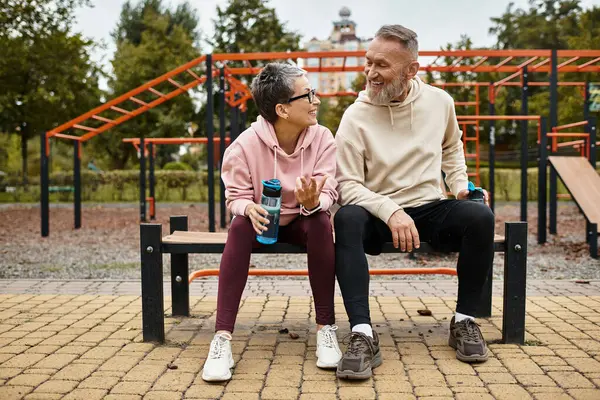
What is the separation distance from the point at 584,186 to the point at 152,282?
599cm

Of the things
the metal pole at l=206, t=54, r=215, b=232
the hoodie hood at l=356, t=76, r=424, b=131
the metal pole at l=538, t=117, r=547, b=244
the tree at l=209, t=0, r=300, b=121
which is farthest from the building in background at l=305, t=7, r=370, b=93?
the hoodie hood at l=356, t=76, r=424, b=131

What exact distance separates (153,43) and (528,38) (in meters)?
20.1

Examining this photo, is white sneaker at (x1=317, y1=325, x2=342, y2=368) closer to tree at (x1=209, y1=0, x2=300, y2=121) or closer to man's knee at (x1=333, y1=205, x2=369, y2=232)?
man's knee at (x1=333, y1=205, x2=369, y2=232)

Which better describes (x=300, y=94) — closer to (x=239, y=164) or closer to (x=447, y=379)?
(x=239, y=164)

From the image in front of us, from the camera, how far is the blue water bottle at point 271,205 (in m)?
2.65

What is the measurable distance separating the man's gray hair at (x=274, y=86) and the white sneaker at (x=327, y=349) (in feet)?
3.33

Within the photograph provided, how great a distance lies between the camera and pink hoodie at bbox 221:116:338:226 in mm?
2879

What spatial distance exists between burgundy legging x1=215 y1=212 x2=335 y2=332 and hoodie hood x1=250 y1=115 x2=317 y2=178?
298mm

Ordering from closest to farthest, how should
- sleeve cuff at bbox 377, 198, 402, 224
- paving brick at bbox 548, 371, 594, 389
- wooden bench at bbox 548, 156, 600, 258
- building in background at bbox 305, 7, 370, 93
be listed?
1. paving brick at bbox 548, 371, 594, 389
2. sleeve cuff at bbox 377, 198, 402, 224
3. wooden bench at bbox 548, 156, 600, 258
4. building in background at bbox 305, 7, 370, 93

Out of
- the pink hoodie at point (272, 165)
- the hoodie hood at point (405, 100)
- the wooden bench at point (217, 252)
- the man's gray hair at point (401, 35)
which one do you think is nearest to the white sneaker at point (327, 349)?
the wooden bench at point (217, 252)

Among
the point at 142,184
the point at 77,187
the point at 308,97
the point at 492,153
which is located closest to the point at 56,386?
the point at 308,97

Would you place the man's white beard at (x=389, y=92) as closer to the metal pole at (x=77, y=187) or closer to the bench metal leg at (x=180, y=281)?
the bench metal leg at (x=180, y=281)

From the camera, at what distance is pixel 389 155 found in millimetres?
3021

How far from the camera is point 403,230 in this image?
9.09 ft
